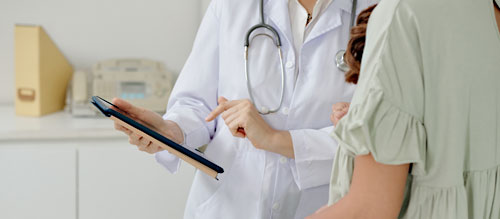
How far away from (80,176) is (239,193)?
90 cm

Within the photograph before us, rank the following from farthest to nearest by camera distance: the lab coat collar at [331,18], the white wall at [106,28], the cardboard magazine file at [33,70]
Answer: the white wall at [106,28] < the cardboard magazine file at [33,70] < the lab coat collar at [331,18]

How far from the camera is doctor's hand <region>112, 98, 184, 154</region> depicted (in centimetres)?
113

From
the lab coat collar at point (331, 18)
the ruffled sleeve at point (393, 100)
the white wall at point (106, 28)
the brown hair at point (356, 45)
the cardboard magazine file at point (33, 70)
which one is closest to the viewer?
the ruffled sleeve at point (393, 100)

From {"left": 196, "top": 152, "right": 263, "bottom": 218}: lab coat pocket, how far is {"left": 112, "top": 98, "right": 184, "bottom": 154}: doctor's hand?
0.16m

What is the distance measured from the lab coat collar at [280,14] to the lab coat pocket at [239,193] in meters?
0.32

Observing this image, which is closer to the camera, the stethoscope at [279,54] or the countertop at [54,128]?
the stethoscope at [279,54]

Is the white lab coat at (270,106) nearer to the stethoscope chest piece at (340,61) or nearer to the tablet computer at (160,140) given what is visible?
the stethoscope chest piece at (340,61)

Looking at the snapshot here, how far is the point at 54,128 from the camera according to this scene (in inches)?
75.6

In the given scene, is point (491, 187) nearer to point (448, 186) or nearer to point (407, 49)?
point (448, 186)

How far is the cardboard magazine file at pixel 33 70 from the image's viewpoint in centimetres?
213

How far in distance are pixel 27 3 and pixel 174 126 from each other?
158 centimetres

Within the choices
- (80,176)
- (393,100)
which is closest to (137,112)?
(393,100)

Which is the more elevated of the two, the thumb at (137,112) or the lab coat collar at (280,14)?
the lab coat collar at (280,14)

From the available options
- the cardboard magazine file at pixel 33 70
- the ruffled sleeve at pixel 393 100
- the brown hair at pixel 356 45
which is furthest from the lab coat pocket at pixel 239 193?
the cardboard magazine file at pixel 33 70
